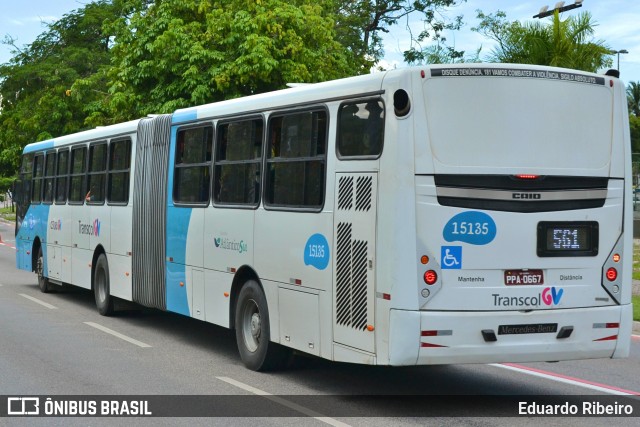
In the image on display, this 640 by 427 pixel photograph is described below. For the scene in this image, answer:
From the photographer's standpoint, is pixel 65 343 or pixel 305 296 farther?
pixel 65 343

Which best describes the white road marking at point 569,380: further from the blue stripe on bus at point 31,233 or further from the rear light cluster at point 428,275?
the blue stripe on bus at point 31,233

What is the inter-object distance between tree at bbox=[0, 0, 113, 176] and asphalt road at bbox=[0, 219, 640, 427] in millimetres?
32618

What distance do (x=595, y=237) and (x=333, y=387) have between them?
3025 mm

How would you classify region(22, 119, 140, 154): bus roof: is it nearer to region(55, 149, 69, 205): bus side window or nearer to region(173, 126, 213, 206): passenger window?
region(55, 149, 69, 205): bus side window

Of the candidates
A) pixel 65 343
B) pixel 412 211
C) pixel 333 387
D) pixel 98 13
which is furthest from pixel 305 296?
pixel 98 13

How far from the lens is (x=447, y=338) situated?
29.1ft

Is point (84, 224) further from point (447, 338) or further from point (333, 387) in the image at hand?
point (447, 338)

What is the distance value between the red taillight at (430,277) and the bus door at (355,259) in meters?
0.50

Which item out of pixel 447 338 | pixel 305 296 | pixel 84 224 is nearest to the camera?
pixel 447 338

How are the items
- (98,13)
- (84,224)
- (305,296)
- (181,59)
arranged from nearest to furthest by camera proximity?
(305,296), (84,224), (181,59), (98,13)

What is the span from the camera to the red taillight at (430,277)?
8.88 metres

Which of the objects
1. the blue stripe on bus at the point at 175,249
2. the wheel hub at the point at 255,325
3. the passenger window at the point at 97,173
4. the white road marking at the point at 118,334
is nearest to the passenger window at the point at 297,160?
the wheel hub at the point at 255,325

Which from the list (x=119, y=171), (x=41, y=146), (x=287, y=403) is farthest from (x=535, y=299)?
(x=41, y=146)

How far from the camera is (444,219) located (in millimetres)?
8984
